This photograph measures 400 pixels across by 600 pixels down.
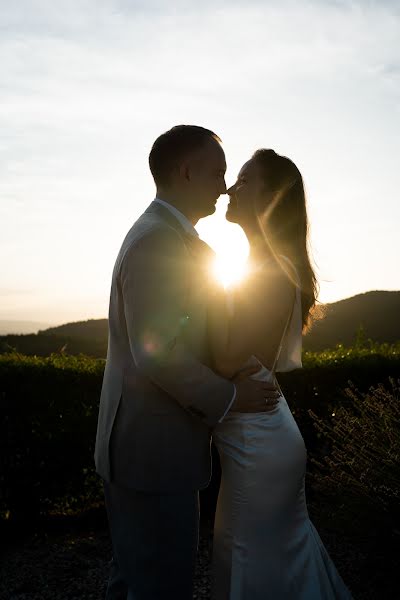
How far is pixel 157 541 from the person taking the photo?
9.78ft

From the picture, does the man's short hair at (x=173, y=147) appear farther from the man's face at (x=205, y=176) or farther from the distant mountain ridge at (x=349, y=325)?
the distant mountain ridge at (x=349, y=325)

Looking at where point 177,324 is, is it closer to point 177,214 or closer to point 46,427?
point 177,214

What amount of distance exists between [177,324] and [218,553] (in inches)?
56.1

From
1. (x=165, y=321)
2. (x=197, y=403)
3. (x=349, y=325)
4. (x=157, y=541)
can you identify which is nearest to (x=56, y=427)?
(x=157, y=541)

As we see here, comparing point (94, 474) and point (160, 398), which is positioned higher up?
point (160, 398)

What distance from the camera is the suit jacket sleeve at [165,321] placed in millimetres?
2797

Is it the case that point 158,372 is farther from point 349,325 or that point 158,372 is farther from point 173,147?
point 349,325

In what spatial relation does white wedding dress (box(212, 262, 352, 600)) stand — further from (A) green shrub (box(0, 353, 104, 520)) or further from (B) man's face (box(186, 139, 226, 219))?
(A) green shrub (box(0, 353, 104, 520))

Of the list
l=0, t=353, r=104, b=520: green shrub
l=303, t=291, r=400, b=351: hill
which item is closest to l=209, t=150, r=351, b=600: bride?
l=0, t=353, r=104, b=520: green shrub

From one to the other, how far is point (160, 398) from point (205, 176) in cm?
104

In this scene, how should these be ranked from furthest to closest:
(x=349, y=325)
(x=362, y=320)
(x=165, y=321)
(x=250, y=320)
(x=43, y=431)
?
(x=362, y=320) < (x=349, y=325) < (x=43, y=431) < (x=250, y=320) < (x=165, y=321)

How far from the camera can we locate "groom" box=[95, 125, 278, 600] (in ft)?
9.28

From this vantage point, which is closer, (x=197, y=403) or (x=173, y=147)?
(x=197, y=403)

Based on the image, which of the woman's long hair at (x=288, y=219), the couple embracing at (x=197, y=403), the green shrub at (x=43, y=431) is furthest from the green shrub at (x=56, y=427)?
the couple embracing at (x=197, y=403)
